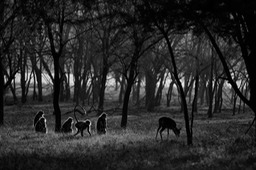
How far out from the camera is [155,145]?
12.5 meters

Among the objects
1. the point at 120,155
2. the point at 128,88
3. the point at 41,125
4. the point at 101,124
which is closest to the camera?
the point at 120,155

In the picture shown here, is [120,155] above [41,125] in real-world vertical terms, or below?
below

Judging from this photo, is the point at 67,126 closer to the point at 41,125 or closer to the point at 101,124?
the point at 41,125

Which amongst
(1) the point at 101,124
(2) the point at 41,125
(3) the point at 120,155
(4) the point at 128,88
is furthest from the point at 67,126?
(3) the point at 120,155

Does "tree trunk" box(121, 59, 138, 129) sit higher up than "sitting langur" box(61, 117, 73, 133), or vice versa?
"tree trunk" box(121, 59, 138, 129)

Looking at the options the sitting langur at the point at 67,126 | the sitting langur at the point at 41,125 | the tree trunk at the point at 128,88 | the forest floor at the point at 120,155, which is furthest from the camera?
the tree trunk at the point at 128,88

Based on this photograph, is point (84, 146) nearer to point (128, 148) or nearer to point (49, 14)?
point (128, 148)

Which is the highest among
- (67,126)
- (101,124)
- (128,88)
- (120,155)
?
(128,88)

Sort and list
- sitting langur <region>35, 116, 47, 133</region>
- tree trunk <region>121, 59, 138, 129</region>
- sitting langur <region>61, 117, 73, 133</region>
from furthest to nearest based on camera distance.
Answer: tree trunk <region>121, 59, 138, 129</region>
sitting langur <region>61, 117, 73, 133</region>
sitting langur <region>35, 116, 47, 133</region>

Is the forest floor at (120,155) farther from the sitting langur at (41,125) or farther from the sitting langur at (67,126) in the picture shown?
the sitting langur at (67,126)

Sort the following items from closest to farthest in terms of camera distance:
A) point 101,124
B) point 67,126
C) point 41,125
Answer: point 101,124, point 41,125, point 67,126

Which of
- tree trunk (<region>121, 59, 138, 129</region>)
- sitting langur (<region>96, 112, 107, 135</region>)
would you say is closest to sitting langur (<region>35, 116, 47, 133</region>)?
sitting langur (<region>96, 112, 107, 135</region>)

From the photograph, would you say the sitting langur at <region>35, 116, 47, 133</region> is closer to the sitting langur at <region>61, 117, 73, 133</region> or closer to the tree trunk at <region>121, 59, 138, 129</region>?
the sitting langur at <region>61, 117, 73, 133</region>

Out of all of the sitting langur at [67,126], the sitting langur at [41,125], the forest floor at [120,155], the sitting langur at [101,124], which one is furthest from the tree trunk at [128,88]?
the forest floor at [120,155]
